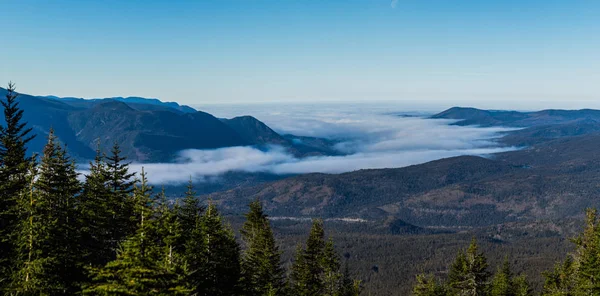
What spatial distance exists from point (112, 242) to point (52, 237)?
11.2 m

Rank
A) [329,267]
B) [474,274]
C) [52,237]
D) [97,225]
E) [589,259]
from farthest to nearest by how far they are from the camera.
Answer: [329,267] → [474,274] → [589,259] → [97,225] → [52,237]

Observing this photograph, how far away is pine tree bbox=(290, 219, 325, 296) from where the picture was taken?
56406mm

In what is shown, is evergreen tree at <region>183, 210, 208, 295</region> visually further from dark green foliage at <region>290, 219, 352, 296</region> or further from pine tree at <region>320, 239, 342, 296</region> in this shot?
pine tree at <region>320, 239, 342, 296</region>

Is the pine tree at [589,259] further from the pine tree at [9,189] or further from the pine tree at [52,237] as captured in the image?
the pine tree at [9,189]

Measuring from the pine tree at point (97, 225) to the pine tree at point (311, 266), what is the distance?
24930 mm

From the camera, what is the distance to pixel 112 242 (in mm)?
38750

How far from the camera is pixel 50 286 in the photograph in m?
25.4

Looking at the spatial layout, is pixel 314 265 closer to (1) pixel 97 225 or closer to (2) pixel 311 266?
(2) pixel 311 266

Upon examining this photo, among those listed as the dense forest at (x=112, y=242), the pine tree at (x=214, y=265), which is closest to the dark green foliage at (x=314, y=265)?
the dense forest at (x=112, y=242)

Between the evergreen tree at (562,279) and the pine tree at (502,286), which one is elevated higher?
the evergreen tree at (562,279)

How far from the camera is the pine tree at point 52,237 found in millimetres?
25547

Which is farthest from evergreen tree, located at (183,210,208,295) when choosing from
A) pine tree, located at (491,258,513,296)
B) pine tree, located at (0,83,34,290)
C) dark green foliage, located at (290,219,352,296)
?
pine tree, located at (491,258,513,296)

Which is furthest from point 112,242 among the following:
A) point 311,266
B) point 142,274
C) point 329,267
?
point 329,267

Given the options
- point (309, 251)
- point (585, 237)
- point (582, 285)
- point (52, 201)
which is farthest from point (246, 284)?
point (585, 237)
